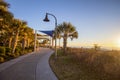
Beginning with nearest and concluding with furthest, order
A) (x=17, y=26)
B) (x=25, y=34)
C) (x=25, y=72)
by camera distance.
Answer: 1. (x=25, y=72)
2. (x=17, y=26)
3. (x=25, y=34)

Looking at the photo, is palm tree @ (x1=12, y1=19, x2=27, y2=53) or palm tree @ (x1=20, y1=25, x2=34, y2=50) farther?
palm tree @ (x1=20, y1=25, x2=34, y2=50)

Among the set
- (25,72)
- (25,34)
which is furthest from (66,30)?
(25,72)

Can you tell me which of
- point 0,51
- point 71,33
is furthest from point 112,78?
point 71,33

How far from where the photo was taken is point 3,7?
2116 cm

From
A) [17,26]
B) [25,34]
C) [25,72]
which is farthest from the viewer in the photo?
[25,34]

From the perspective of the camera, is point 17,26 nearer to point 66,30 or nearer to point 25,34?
point 25,34

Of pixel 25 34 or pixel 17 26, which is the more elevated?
pixel 17 26

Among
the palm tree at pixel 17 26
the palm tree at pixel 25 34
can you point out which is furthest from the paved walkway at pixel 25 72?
the palm tree at pixel 25 34

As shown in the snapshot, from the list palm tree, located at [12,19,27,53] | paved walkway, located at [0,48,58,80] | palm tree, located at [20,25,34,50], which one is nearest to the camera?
paved walkway, located at [0,48,58,80]

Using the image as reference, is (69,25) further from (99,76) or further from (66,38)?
(99,76)

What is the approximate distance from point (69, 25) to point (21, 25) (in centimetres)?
985

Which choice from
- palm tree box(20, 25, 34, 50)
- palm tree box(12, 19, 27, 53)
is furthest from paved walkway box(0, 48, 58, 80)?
palm tree box(20, 25, 34, 50)

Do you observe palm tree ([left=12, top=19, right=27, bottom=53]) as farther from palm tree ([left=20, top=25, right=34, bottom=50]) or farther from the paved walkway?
the paved walkway

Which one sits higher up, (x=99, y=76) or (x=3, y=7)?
(x=3, y=7)
